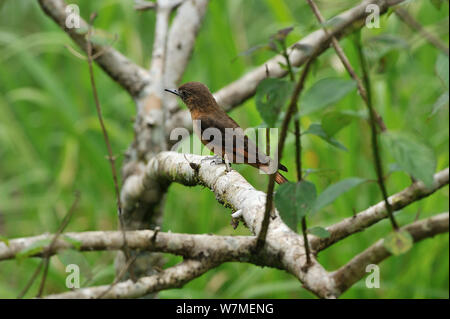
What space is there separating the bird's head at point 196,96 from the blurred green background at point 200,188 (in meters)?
0.67

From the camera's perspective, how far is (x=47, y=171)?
4.29 m

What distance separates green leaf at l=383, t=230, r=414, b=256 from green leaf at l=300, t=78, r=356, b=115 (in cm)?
41

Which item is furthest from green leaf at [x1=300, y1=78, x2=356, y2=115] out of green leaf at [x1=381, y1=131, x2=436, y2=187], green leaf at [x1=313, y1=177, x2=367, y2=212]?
green leaf at [x1=313, y1=177, x2=367, y2=212]

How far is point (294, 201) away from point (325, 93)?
0.92ft

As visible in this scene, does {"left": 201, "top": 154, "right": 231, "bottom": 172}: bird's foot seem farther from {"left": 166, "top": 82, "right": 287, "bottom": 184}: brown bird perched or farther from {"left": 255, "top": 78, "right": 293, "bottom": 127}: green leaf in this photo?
{"left": 255, "top": 78, "right": 293, "bottom": 127}: green leaf

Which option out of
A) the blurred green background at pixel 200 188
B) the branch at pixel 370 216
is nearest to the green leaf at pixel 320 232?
the branch at pixel 370 216

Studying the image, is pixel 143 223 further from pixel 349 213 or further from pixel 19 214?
pixel 19 214

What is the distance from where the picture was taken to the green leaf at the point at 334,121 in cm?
127

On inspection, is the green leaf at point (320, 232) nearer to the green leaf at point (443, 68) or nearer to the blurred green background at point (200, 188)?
the green leaf at point (443, 68)

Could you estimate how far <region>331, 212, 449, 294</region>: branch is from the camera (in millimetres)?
1671

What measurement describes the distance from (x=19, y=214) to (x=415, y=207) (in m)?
2.88
